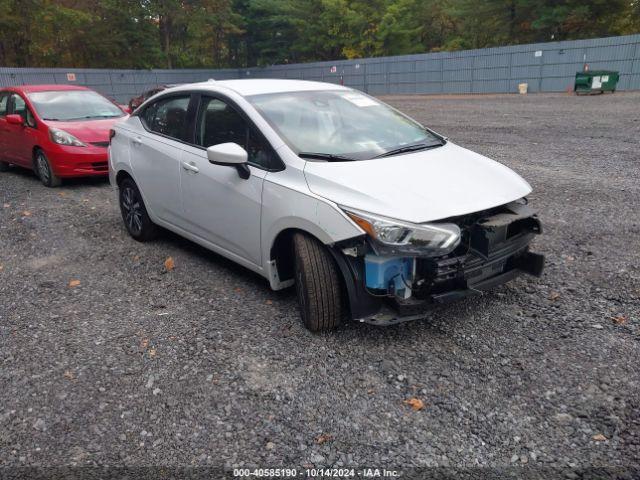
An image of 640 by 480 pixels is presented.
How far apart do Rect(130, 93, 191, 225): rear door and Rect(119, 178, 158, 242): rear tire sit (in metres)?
0.23

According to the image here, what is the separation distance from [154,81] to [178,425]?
1604 inches

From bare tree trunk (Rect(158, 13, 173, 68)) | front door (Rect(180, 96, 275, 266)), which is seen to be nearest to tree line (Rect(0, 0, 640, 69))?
bare tree trunk (Rect(158, 13, 173, 68))

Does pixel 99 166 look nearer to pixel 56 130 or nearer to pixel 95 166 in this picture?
pixel 95 166

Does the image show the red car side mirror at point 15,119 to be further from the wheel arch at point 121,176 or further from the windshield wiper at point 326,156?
the windshield wiper at point 326,156

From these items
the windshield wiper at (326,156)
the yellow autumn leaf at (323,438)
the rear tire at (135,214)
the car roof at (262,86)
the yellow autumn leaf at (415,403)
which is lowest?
the yellow autumn leaf at (323,438)

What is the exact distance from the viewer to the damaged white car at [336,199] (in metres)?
3.23

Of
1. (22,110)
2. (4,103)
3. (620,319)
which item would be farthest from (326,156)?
(4,103)

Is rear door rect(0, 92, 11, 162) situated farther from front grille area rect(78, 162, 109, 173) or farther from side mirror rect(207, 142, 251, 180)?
side mirror rect(207, 142, 251, 180)

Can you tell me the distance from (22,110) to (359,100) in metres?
7.02

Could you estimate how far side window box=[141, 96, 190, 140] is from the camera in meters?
4.80

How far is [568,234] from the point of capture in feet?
17.9

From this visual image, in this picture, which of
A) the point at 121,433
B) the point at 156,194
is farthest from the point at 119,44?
the point at 121,433

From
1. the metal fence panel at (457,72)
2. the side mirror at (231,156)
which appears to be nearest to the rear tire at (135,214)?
the side mirror at (231,156)

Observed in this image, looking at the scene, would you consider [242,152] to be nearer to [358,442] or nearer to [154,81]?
[358,442]
